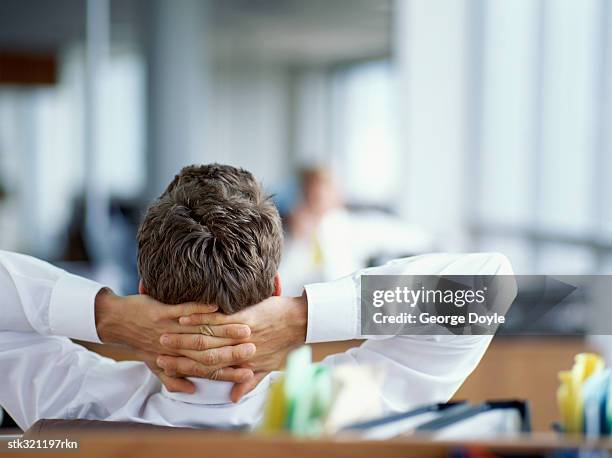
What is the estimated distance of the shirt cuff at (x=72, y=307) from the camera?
42.6 inches

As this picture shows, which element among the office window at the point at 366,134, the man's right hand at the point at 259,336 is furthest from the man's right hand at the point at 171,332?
the office window at the point at 366,134

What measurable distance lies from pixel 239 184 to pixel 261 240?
3.5 inches

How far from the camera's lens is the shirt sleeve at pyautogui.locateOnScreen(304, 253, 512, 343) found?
1.10 meters

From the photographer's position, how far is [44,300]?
1101 millimetres

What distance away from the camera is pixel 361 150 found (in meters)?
10.5

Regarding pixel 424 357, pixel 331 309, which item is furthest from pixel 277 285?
pixel 424 357

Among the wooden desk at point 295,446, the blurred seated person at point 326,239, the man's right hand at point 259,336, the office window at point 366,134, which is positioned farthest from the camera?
the office window at point 366,134

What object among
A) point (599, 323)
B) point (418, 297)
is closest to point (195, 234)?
point (418, 297)

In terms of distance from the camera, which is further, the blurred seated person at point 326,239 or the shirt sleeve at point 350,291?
the blurred seated person at point 326,239

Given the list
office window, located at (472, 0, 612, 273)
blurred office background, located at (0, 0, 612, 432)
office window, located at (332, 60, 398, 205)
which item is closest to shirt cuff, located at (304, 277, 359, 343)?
blurred office background, located at (0, 0, 612, 432)

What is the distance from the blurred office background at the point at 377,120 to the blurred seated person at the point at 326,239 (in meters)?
0.02

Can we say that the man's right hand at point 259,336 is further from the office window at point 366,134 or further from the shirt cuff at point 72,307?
the office window at point 366,134

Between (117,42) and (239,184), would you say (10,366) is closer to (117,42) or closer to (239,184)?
(239,184)

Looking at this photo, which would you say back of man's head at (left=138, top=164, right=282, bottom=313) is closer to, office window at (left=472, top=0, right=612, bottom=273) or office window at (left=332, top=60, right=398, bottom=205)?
office window at (left=472, top=0, right=612, bottom=273)
